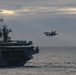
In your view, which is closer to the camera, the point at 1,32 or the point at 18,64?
the point at 18,64

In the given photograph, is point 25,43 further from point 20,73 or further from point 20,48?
point 20,73

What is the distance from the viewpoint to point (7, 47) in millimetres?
137875

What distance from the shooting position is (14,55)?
14050 cm

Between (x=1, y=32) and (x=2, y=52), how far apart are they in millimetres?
28070

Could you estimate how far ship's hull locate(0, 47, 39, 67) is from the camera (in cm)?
13788

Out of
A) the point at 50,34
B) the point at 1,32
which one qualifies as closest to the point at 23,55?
the point at 50,34

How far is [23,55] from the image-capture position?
461ft

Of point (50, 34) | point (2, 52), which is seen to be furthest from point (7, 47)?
point (50, 34)

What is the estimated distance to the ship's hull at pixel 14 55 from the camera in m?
138

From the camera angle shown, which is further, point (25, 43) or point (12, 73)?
point (25, 43)

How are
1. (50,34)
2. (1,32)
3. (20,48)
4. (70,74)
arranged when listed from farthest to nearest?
(1,32)
(50,34)
(20,48)
(70,74)

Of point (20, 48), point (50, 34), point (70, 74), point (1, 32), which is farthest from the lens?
point (1, 32)

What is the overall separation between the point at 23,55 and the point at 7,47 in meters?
5.10

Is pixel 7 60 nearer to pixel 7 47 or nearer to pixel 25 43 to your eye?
pixel 7 47
